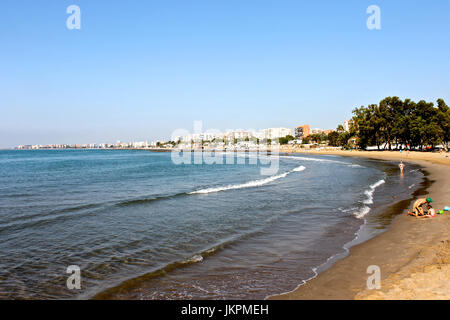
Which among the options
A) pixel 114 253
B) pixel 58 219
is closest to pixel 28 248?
pixel 114 253

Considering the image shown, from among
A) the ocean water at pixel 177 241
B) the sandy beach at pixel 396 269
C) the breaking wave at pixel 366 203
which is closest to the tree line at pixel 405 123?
the breaking wave at pixel 366 203

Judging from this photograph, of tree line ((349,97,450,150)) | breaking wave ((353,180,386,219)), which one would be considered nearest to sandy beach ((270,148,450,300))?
breaking wave ((353,180,386,219))

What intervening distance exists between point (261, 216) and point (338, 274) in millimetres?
7263

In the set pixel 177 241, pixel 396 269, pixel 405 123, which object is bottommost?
pixel 177 241

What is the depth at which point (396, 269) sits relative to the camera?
711cm

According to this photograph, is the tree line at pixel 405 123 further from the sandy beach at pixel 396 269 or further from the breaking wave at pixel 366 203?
the sandy beach at pixel 396 269

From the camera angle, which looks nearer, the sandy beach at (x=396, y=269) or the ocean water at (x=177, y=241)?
the sandy beach at (x=396, y=269)

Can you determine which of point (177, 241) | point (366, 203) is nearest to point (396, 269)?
point (177, 241)

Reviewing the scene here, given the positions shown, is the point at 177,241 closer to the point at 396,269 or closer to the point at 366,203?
the point at 396,269

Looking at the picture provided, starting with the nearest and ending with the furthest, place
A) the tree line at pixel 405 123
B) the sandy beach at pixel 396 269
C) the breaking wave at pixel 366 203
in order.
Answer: the sandy beach at pixel 396 269 < the breaking wave at pixel 366 203 < the tree line at pixel 405 123

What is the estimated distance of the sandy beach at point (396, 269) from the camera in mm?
5844

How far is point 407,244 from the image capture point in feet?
29.7

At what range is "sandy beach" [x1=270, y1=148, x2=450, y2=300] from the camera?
5.84m

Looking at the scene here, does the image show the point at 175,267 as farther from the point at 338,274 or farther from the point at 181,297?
the point at 338,274
